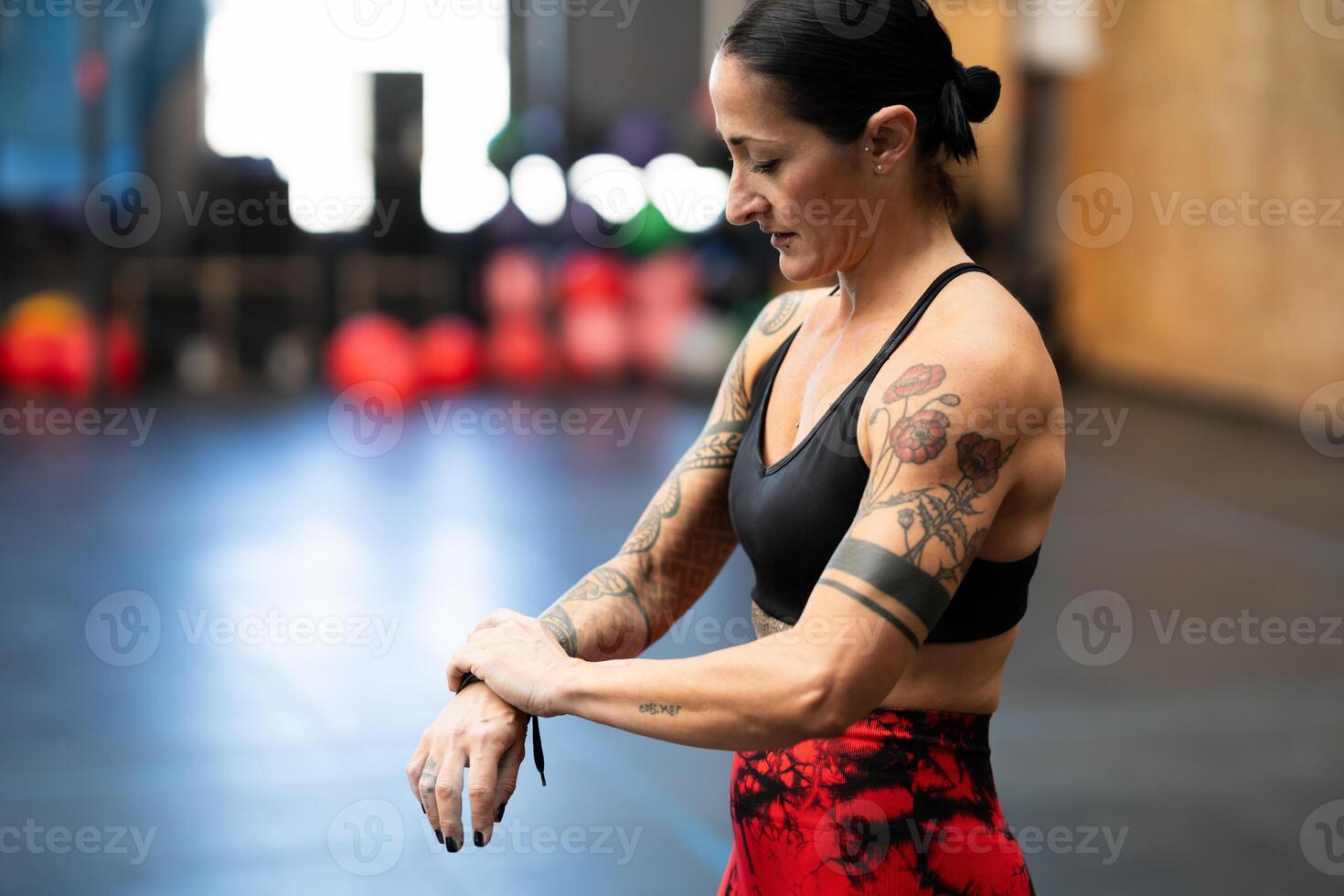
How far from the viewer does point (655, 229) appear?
30.0 feet

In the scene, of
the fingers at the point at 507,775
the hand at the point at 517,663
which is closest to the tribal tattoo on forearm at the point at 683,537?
the hand at the point at 517,663

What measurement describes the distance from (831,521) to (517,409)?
22.3 feet

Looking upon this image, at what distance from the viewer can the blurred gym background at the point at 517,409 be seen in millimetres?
3053

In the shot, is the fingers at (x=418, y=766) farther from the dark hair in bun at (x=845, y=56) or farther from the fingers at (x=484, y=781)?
the dark hair in bun at (x=845, y=56)

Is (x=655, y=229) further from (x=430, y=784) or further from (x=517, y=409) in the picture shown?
(x=430, y=784)

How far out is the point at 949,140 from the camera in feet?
4.32

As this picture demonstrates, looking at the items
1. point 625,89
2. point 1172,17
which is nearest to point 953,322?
point 1172,17

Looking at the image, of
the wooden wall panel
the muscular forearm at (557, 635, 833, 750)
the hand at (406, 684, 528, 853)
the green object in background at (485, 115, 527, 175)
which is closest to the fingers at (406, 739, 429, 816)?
the hand at (406, 684, 528, 853)

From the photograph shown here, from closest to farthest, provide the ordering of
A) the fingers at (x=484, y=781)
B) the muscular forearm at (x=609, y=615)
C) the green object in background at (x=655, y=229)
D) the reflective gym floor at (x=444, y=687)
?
1. the fingers at (x=484, y=781)
2. the muscular forearm at (x=609, y=615)
3. the reflective gym floor at (x=444, y=687)
4. the green object in background at (x=655, y=229)

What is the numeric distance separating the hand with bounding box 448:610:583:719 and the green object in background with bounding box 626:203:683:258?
7885mm

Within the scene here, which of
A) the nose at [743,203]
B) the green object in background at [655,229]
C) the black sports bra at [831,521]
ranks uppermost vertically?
the nose at [743,203]

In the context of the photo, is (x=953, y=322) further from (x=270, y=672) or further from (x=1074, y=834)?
(x=270, y=672)

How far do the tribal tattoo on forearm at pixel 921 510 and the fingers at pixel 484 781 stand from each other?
0.33 metres

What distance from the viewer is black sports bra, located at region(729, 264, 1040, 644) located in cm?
126
